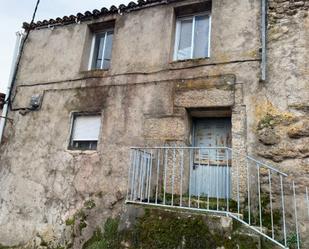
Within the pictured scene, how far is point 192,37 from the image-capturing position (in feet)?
20.8

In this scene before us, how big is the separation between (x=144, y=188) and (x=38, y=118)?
3454 millimetres

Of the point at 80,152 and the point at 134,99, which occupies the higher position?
the point at 134,99

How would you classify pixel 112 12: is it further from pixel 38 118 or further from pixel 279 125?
pixel 279 125

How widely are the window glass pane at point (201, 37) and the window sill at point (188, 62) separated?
11.5 inches

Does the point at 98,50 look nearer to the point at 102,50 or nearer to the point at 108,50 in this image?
the point at 102,50

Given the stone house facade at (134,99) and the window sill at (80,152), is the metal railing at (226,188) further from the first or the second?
the window sill at (80,152)

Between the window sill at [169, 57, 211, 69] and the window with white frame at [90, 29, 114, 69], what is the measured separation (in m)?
1.81

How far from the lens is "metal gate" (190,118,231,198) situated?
17.4ft

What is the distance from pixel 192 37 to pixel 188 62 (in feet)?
2.33

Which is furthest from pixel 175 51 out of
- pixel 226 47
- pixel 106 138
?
pixel 106 138

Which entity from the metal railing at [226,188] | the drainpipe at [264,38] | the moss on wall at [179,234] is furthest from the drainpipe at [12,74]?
the drainpipe at [264,38]

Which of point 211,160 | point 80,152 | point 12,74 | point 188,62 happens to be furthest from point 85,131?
point 12,74

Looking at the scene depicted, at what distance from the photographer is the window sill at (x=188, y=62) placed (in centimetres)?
585

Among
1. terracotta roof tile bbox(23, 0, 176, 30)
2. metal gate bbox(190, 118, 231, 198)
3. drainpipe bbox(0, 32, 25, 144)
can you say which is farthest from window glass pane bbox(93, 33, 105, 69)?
metal gate bbox(190, 118, 231, 198)
